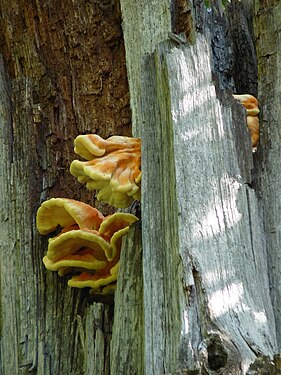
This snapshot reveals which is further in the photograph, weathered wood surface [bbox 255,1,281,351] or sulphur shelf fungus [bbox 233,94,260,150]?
sulphur shelf fungus [bbox 233,94,260,150]

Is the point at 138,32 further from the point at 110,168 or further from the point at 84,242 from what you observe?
the point at 84,242

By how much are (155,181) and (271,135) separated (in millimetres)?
746

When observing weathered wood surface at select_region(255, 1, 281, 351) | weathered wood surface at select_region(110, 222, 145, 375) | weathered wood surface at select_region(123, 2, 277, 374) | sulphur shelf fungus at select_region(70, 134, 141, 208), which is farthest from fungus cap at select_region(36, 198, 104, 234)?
weathered wood surface at select_region(255, 1, 281, 351)

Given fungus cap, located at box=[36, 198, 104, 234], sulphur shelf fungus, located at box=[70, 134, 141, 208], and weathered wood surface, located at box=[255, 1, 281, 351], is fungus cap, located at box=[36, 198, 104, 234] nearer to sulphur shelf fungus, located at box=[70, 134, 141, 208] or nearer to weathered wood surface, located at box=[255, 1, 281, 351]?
sulphur shelf fungus, located at box=[70, 134, 141, 208]

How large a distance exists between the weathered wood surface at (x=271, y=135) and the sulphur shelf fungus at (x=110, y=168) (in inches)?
26.1

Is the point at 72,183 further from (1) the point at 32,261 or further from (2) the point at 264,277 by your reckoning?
(2) the point at 264,277

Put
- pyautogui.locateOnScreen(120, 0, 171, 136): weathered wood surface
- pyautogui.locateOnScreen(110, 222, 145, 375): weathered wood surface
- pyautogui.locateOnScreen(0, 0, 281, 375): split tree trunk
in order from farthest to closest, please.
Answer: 1. pyautogui.locateOnScreen(120, 0, 171, 136): weathered wood surface
2. pyautogui.locateOnScreen(110, 222, 145, 375): weathered wood surface
3. pyautogui.locateOnScreen(0, 0, 281, 375): split tree trunk

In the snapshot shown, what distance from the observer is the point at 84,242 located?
4.43 meters

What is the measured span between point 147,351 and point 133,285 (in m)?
0.46

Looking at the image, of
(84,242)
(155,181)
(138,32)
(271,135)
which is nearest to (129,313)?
(84,242)

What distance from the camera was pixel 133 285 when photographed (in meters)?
4.19

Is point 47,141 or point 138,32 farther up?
point 138,32

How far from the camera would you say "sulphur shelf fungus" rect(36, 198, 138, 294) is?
14.2ft

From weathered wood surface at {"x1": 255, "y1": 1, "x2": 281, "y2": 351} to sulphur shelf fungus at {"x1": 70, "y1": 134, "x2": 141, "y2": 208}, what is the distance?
26.1 inches
